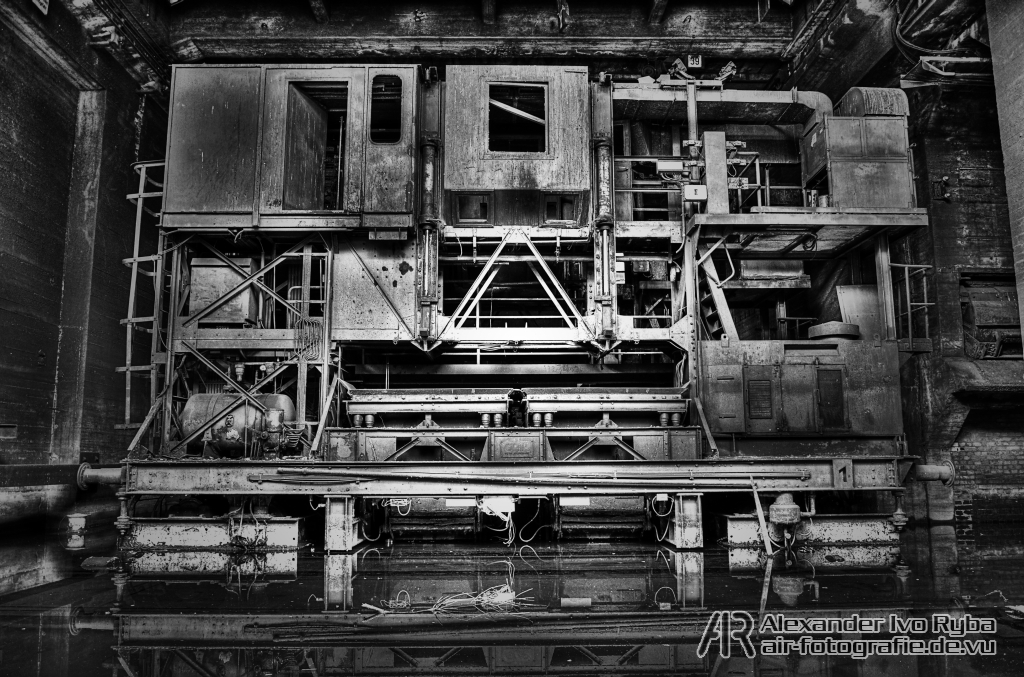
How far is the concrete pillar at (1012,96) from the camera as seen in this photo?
812cm

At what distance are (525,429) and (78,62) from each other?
8380mm

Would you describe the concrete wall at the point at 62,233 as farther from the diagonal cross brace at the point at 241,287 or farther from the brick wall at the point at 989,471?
the brick wall at the point at 989,471

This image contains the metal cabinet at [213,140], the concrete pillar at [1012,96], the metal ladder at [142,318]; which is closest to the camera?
the concrete pillar at [1012,96]

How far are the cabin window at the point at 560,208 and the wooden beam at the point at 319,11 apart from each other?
16.4 feet

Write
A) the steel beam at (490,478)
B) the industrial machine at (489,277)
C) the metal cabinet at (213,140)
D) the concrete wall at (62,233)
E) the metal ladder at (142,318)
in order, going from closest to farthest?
the steel beam at (490,478)
the concrete wall at (62,233)
the industrial machine at (489,277)
the metal ladder at (142,318)
the metal cabinet at (213,140)

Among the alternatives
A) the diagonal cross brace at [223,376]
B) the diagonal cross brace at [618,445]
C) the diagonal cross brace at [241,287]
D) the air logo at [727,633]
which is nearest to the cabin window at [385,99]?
the diagonal cross brace at [241,287]

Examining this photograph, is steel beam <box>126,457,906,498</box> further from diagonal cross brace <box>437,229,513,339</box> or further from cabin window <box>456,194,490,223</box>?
cabin window <box>456,194,490,223</box>

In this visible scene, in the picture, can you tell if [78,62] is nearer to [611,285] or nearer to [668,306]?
[611,285]

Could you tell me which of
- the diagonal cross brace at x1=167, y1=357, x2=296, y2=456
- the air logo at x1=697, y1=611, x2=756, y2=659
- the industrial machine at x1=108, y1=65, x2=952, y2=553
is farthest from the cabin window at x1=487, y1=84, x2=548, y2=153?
the air logo at x1=697, y1=611, x2=756, y2=659

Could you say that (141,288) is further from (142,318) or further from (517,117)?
(517,117)

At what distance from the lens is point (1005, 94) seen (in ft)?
27.7

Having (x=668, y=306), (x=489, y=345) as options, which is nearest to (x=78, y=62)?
(x=489, y=345)

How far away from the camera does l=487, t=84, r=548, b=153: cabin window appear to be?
408 inches

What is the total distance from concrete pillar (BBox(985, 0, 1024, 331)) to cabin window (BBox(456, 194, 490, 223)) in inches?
268
